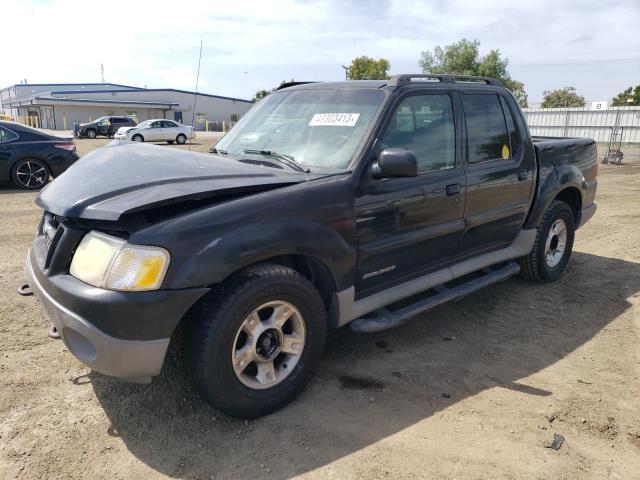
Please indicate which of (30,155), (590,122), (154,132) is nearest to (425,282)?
(30,155)

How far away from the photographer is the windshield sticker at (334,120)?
3455 mm

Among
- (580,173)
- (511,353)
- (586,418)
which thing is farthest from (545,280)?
(586,418)

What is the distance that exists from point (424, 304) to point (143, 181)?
2.10 metres

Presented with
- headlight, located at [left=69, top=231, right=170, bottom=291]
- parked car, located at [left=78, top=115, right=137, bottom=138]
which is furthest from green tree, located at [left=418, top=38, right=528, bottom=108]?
headlight, located at [left=69, top=231, right=170, bottom=291]

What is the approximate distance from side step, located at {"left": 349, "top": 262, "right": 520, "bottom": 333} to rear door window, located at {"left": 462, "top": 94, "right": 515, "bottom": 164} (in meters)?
0.99

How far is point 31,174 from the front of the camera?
1032 centimetres

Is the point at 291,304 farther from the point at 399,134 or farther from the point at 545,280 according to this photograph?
the point at 545,280

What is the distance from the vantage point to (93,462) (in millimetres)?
2574

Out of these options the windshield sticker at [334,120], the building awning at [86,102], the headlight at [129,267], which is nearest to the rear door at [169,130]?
the building awning at [86,102]

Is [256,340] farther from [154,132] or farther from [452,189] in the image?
[154,132]

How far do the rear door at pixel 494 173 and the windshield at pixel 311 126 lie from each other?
1028mm

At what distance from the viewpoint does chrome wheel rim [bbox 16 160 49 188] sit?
10219 millimetres

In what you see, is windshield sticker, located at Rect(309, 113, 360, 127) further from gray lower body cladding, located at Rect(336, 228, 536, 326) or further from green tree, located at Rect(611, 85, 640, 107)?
green tree, located at Rect(611, 85, 640, 107)

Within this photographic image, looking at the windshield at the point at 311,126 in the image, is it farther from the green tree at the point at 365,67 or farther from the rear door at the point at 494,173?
the green tree at the point at 365,67
